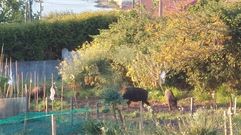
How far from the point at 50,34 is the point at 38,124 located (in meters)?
10.9

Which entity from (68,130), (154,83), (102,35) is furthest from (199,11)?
(68,130)

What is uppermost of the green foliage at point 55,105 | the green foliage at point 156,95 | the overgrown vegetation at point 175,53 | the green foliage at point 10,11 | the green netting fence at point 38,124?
the green foliage at point 10,11

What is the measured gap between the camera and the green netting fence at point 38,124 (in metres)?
10.9

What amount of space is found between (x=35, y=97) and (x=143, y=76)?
272 cm

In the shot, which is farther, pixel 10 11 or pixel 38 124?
pixel 10 11

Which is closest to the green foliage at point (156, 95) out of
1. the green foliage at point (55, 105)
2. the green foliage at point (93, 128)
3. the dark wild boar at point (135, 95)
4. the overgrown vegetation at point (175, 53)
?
the overgrown vegetation at point (175, 53)

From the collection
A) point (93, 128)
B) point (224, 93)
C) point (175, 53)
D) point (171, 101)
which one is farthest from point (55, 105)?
point (93, 128)

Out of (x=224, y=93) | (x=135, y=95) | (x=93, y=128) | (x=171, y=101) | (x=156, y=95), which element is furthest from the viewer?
(x=156, y=95)

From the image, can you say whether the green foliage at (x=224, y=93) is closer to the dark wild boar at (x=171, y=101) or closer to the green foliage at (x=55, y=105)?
the dark wild boar at (x=171, y=101)

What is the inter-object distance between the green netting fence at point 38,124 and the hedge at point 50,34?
9.31m

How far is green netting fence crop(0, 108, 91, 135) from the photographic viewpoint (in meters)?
10.9

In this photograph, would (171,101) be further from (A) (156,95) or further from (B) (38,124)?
(B) (38,124)

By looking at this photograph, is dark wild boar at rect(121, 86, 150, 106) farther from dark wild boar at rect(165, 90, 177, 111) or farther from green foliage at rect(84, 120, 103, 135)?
green foliage at rect(84, 120, 103, 135)

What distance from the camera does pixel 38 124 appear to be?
1158cm
